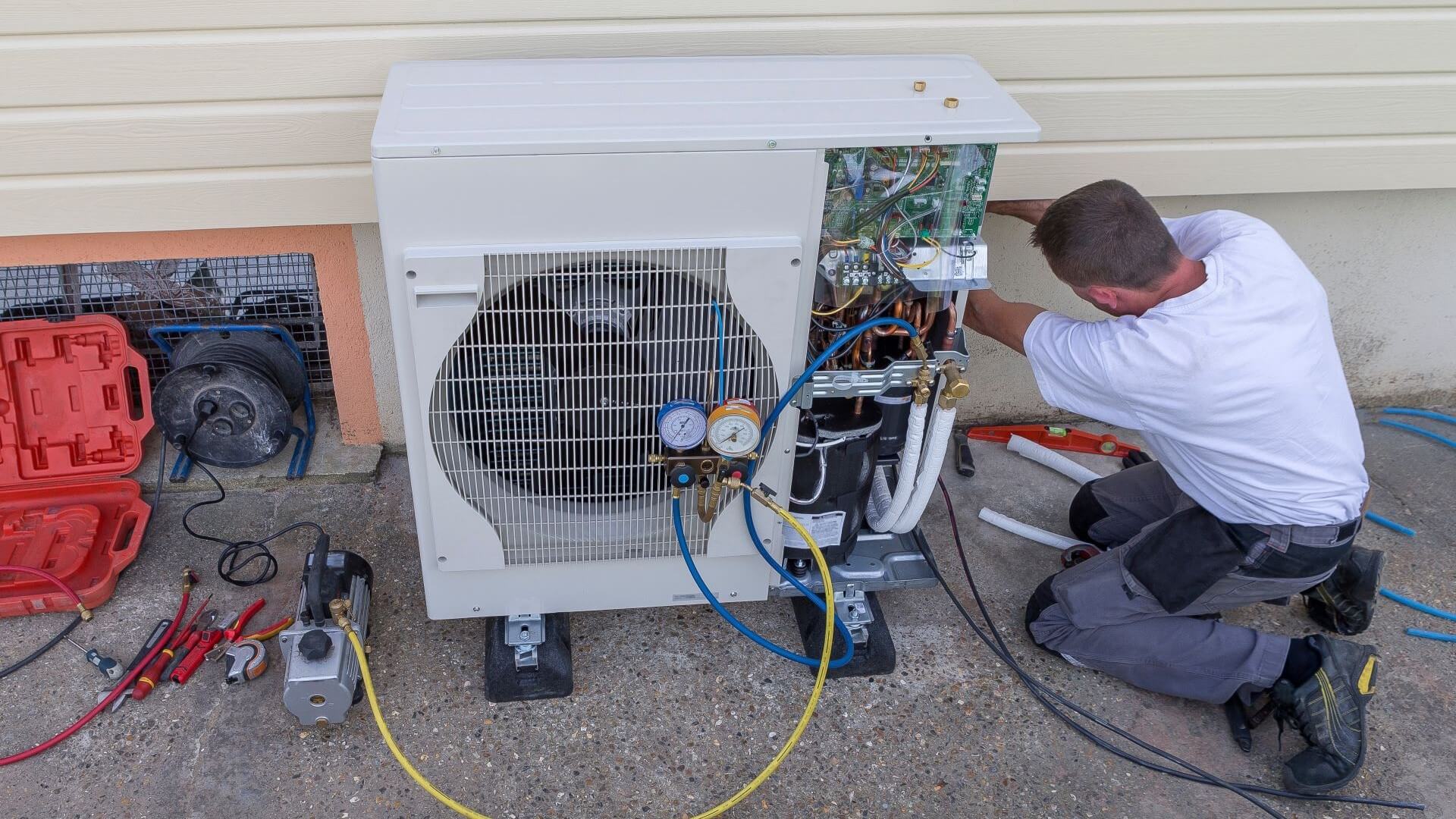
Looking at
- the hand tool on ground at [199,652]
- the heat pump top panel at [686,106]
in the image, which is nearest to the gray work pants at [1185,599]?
the heat pump top panel at [686,106]

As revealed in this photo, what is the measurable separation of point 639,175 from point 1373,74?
2.02 m

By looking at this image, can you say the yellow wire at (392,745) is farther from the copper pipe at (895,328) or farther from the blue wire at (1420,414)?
the blue wire at (1420,414)

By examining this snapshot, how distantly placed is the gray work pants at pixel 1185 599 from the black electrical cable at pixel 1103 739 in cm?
10

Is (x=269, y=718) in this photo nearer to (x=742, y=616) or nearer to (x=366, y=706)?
(x=366, y=706)

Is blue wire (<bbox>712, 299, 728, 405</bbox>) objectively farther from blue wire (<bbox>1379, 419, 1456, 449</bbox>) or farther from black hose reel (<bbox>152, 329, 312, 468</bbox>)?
blue wire (<bbox>1379, 419, 1456, 449</bbox>)

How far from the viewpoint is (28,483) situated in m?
2.44

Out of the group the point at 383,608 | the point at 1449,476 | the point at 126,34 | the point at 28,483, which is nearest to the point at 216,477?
the point at 28,483

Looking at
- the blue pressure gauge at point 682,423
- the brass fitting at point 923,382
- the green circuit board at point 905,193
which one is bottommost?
the blue pressure gauge at point 682,423

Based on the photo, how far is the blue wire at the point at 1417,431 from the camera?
3008mm

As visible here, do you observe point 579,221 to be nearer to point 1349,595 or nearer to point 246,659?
point 246,659

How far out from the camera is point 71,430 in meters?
2.48

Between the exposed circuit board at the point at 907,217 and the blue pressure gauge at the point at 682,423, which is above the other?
the exposed circuit board at the point at 907,217

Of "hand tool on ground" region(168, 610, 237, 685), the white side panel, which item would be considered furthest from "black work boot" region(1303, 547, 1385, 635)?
"hand tool on ground" region(168, 610, 237, 685)

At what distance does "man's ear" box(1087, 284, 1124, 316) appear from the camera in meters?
1.87
